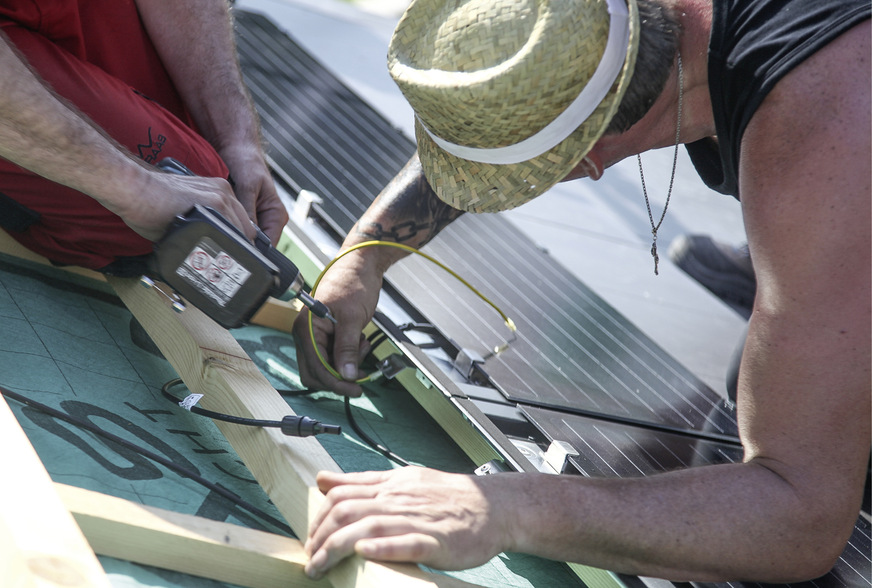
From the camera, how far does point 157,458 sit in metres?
1.39

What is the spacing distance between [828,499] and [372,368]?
1167mm

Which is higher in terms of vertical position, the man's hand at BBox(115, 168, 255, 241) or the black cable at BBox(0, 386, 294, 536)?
the man's hand at BBox(115, 168, 255, 241)

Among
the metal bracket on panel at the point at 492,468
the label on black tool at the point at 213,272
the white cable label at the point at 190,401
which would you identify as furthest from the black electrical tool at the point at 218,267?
the metal bracket on panel at the point at 492,468

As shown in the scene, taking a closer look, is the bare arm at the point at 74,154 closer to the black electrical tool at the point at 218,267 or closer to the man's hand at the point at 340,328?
the black electrical tool at the point at 218,267

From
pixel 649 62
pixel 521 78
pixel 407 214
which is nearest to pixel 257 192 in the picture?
pixel 407 214

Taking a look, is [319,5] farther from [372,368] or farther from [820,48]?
[820,48]

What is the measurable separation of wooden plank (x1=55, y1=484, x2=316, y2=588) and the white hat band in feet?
2.53

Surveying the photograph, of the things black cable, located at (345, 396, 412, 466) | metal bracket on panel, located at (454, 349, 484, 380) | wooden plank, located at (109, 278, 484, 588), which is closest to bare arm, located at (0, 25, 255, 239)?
wooden plank, located at (109, 278, 484, 588)

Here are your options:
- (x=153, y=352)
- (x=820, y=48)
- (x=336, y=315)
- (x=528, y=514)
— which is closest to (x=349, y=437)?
(x=336, y=315)

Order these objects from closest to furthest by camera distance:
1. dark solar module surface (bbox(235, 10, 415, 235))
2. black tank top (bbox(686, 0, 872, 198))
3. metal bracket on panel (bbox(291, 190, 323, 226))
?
1. black tank top (bbox(686, 0, 872, 198))
2. metal bracket on panel (bbox(291, 190, 323, 226))
3. dark solar module surface (bbox(235, 10, 415, 235))

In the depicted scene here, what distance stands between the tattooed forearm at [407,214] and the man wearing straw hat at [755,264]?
0.66 metres

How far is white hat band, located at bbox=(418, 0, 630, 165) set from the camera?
1.36m

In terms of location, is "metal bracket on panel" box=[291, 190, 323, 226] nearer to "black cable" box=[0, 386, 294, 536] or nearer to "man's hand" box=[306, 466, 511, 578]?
"black cable" box=[0, 386, 294, 536]

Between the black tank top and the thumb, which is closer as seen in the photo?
the black tank top
